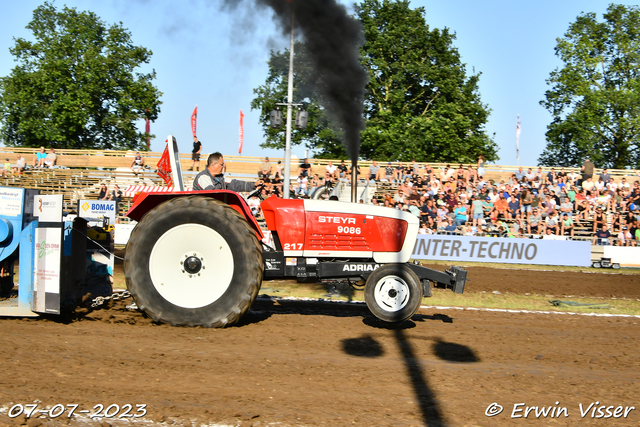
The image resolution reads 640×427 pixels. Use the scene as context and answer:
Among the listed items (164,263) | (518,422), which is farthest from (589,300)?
(164,263)

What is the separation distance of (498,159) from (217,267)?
102 feet

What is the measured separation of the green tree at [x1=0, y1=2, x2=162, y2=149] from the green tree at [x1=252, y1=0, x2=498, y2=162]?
11379mm

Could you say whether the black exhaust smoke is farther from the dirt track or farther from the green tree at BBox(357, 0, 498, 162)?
the green tree at BBox(357, 0, 498, 162)

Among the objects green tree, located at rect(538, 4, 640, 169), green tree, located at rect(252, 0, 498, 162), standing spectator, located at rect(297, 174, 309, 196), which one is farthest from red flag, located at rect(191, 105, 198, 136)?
green tree, located at rect(538, 4, 640, 169)

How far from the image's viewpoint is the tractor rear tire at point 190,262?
5.27 m

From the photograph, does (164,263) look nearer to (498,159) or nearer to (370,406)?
(370,406)

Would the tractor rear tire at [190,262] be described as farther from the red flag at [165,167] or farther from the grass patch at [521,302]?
the grass patch at [521,302]

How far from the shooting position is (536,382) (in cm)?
426

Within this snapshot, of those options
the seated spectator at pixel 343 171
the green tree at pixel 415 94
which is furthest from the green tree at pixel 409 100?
the seated spectator at pixel 343 171

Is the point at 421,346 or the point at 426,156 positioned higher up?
the point at 426,156

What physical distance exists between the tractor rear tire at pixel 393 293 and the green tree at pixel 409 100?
2571cm

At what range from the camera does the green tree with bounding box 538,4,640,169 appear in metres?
34.4

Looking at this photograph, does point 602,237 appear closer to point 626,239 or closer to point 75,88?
point 626,239

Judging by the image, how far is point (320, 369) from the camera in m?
4.32
